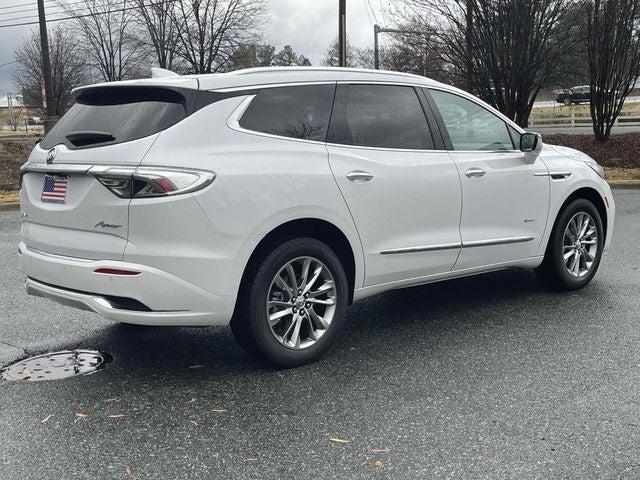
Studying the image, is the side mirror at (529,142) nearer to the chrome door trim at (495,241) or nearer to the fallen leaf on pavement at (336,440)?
the chrome door trim at (495,241)

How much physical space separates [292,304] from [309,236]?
0.43m

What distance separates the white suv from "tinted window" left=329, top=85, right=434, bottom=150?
10 millimetres

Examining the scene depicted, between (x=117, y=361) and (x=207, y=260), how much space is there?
121 cm

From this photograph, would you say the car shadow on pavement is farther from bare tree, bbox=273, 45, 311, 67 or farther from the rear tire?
bare tree, bbox=273, 45, 311, 67

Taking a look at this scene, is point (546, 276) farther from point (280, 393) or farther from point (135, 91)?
point (135, 91)

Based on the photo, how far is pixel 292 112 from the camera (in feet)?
14.1

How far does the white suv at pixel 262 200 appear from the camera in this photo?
145 inches

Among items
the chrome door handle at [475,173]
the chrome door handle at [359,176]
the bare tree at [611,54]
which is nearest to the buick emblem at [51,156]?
the chrome door handle at [359,176]

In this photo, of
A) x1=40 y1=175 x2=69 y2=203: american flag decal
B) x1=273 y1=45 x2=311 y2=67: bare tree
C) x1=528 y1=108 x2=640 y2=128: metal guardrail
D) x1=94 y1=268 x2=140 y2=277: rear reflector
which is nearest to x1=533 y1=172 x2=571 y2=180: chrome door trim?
x1=94 y1=268 x2=140 y2=277: rear reflector

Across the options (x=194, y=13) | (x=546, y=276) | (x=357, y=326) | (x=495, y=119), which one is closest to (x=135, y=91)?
(x=357, y=326)

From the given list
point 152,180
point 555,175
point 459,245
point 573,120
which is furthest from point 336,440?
point 573,120

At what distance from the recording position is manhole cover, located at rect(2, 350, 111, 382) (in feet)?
13.8

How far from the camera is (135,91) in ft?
13.3

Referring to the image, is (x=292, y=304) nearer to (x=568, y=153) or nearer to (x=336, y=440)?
(x=336, y=440)
